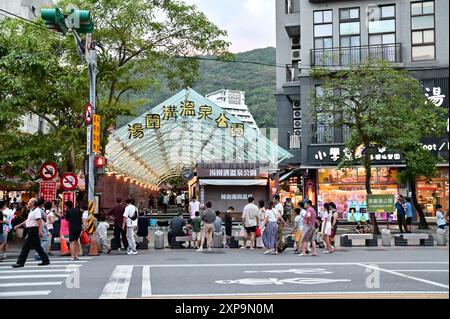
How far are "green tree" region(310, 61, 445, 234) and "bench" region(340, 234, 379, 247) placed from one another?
2.53 meters

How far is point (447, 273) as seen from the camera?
2.36 metres

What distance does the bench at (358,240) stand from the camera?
62.9ft

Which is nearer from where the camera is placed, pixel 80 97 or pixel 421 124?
pixel 80 97

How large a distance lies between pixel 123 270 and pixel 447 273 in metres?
10.6

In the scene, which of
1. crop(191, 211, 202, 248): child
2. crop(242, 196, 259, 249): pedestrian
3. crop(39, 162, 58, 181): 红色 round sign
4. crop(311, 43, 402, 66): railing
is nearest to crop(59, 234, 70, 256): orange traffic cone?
crop(39, 162, 58, 181): 红色 round sign

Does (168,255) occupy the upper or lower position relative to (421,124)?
lower

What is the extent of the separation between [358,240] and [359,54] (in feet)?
45.7

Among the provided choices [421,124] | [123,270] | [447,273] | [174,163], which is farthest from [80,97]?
[174,163]

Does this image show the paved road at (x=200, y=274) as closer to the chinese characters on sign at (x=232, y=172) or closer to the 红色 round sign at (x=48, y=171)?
the 红色 round sign at (x=48, y=171)

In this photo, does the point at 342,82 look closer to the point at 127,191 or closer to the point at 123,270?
the point at 123,270

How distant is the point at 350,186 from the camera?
105 feet

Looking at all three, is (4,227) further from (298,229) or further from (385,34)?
(385,34)

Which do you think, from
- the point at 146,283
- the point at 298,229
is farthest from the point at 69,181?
the point at 146,283

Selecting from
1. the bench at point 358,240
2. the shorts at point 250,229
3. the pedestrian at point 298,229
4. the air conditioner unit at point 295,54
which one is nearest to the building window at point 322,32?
the air conditioner unit at point 295,54
